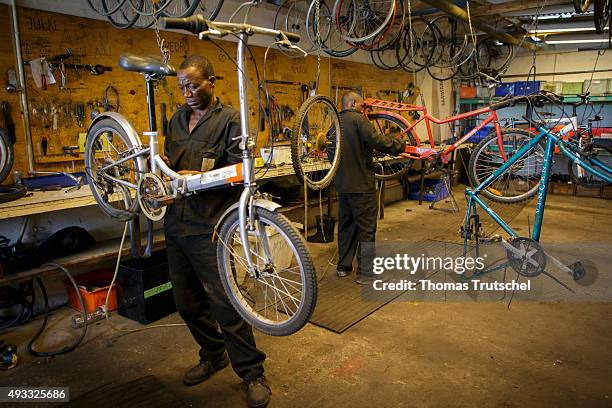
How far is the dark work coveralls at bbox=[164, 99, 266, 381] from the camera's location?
2053 millimetres

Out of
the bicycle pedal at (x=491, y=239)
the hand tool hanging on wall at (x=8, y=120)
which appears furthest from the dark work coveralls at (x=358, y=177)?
the hand tool hanging on wall at (x=8, y=120)

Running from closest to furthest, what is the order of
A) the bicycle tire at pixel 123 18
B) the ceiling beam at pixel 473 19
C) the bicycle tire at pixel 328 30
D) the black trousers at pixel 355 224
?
the bicycle tire at pixel 123 18, the black trousers at pixel 355 224, the bicycle tire at pixel 328 30, the ceiling beam at pixel 473 19

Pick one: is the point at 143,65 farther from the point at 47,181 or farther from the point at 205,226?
the point at 47,181

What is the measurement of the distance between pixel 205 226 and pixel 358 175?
1942mm

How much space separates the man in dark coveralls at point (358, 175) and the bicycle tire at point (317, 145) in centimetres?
80

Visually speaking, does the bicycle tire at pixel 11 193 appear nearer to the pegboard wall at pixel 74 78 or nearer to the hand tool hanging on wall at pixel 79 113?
the pegboard wall at pixel 74 78

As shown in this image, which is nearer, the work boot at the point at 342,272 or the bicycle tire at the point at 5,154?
the bicycle tire at the point at 5,154

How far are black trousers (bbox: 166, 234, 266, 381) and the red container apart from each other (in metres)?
1.35

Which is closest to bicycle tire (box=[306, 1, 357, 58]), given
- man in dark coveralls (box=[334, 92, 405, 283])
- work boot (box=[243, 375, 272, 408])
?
man in dark coveralls (box=[334, 92, 405, 283])

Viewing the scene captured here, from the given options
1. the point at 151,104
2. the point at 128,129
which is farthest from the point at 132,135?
the point at 151,104

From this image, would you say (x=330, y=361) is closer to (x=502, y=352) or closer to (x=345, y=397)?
(x=345, y=397)

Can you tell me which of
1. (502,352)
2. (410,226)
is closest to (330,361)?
(502,352)

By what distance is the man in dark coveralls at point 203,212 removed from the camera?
2.03 metres

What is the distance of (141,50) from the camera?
404 centimetres
